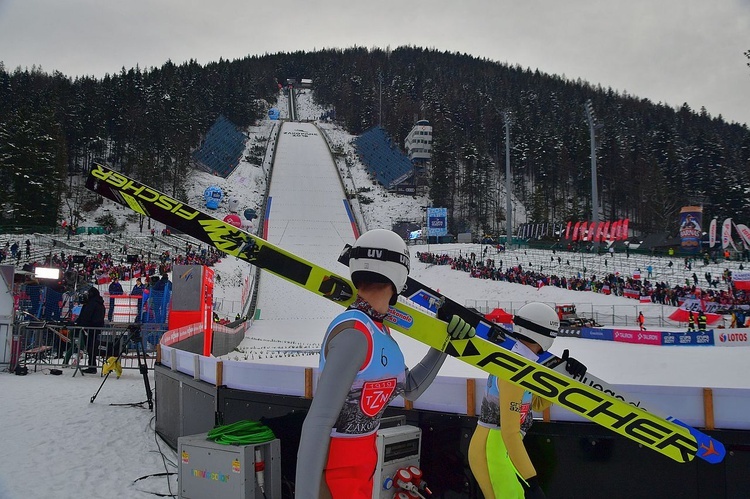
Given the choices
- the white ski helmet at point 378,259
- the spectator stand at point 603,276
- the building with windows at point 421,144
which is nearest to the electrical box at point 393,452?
the white ski helmet at point 378,259

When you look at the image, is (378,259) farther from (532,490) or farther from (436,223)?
(436,223)

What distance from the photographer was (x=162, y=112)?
71.9 metres

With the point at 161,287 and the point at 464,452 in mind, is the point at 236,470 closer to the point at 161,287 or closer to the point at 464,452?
the point at 464,452

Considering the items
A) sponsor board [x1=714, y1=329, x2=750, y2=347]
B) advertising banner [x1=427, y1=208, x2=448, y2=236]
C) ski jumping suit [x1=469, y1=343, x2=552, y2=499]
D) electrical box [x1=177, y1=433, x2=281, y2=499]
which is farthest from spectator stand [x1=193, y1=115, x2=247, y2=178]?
ski jumping suit [x1=469, y1=343, x2=552, y2=499]

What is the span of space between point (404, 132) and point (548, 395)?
99.9 m

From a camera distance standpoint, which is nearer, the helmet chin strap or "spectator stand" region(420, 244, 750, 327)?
the helmet chin strap

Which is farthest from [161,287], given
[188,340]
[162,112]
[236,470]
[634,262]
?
[162,112]

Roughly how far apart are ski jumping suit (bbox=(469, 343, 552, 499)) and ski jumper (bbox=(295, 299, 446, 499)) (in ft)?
3.58

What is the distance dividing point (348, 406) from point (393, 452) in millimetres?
1609

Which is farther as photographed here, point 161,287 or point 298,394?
point 161,287

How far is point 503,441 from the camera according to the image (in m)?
3.24

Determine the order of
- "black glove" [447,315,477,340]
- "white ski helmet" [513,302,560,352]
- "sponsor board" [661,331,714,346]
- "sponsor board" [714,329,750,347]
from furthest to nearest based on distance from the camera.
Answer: "sponsor board" [661,331,714,346] < "sponsor board" [714,329,750,347] < "white ski helmet" [513,302,560,352] < "black glove" [447,315,477,340]

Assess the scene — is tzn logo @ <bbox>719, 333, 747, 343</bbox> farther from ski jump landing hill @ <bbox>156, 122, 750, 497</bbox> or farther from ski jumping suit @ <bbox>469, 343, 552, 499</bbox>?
ski jumping suit @ <bbox>469, 343, 552, 499</bbox>

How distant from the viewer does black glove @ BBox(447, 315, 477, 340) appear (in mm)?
2455
